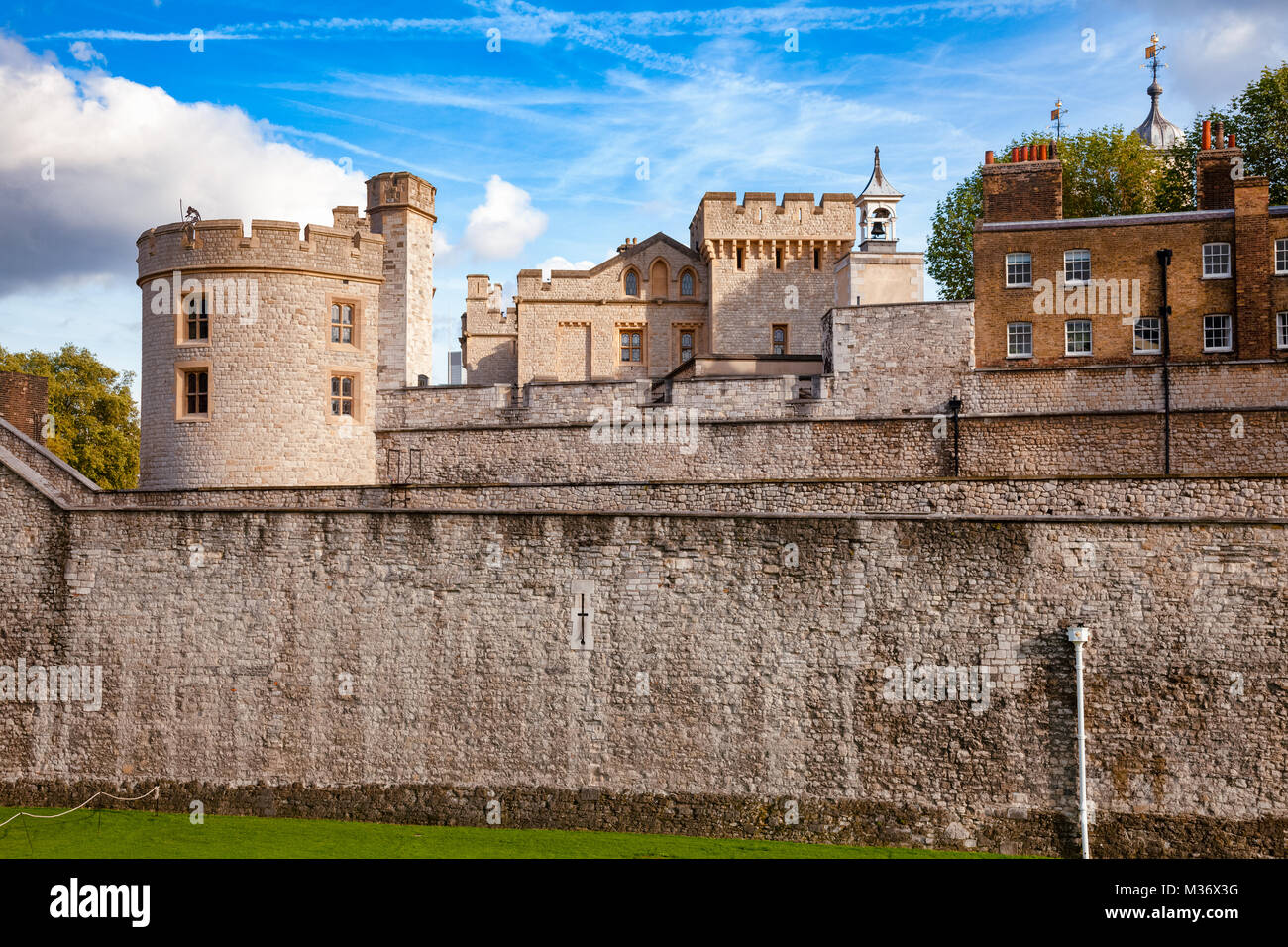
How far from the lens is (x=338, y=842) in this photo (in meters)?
15.3

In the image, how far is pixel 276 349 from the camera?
21.4 meters

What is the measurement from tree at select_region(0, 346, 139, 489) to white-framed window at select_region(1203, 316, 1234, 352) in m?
36.3

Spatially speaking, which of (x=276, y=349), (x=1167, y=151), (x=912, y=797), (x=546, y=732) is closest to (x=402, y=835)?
(x=546, y=732)

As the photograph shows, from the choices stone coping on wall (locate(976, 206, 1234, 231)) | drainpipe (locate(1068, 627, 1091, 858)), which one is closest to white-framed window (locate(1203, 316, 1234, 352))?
stone coping on wall (locate(976, 206, 1234, 231))

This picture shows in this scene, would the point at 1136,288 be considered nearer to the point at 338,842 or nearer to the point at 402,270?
the point at 402,270

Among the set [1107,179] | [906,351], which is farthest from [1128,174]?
[906,351]

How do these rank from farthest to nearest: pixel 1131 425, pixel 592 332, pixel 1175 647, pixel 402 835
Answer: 1. pixel 592 332
2. pixel 1131 425
3. pixel 402 835
4. pixel 1175 647

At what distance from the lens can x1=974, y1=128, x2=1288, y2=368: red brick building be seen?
2548cm

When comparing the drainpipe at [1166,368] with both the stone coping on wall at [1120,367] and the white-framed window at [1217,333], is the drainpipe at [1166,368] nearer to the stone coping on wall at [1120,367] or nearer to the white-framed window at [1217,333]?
the stone coping on wall at [1120,367]

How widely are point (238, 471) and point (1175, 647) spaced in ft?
51.8

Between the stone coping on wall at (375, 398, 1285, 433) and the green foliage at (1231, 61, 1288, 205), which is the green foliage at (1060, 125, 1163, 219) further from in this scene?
the stone coping on wall at (375, 398, 1285, 433)

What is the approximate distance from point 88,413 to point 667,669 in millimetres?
35360

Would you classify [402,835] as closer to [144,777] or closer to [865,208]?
[144,777]

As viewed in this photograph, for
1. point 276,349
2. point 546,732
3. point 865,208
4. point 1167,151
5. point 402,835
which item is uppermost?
point 1167,151
